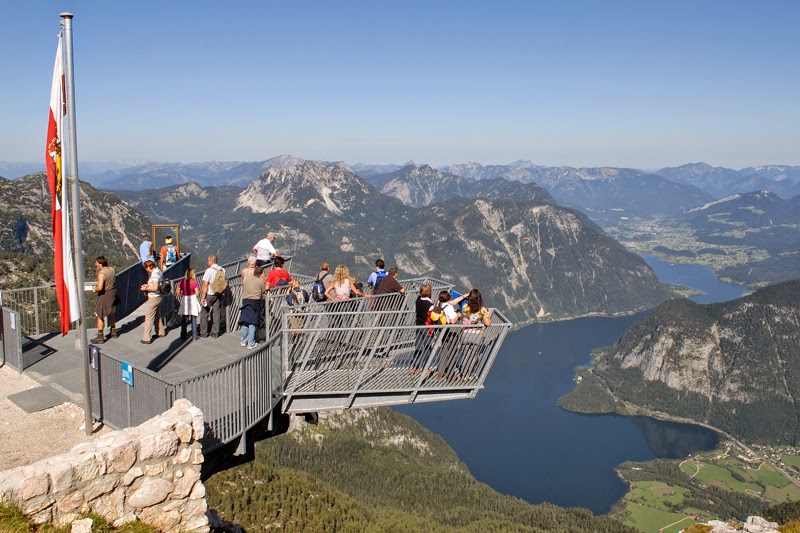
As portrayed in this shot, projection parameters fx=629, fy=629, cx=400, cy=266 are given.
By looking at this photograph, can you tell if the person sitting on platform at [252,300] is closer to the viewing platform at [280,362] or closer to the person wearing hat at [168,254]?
the viewing platform at [280,362]

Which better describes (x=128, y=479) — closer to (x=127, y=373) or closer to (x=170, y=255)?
(x=127, y=373)

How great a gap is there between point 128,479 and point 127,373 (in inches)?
121

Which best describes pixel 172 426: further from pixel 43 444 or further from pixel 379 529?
pixel 379 529

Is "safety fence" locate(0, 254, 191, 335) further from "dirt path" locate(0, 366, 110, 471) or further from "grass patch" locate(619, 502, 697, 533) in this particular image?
"grass patch" locate(619, 502, 697, 533)

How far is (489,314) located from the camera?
17719 millimetres

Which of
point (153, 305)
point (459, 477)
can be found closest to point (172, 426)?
point (153, 305)

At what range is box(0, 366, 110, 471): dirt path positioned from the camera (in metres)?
13.0

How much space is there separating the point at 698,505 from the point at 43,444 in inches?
7972

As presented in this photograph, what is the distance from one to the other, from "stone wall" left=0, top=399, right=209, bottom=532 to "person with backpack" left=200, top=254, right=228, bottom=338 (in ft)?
22.5

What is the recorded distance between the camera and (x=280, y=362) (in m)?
15.4

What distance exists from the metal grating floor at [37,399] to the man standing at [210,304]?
4.17 meters

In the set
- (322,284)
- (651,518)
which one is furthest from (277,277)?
(651,518)

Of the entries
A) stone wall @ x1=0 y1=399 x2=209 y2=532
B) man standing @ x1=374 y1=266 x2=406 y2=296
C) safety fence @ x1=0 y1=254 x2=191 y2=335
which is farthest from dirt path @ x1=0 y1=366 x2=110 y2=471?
man standing @ x1=374 y1=266 x2=406 y2=296

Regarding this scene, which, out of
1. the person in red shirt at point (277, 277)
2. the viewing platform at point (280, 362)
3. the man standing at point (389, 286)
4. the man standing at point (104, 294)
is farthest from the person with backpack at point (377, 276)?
the man standing at point (104, 294)
